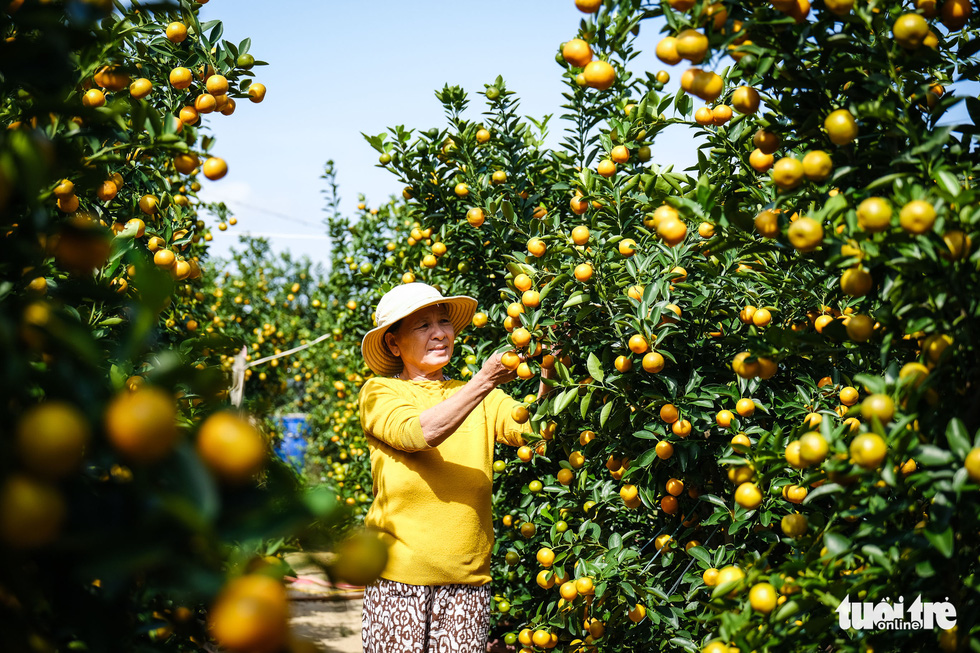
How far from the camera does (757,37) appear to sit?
1144 millimetres

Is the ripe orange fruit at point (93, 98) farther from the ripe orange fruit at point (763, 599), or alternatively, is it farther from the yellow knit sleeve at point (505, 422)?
the ripe orange fruit at point (763, 599)

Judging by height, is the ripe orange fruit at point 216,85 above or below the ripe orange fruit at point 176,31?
below

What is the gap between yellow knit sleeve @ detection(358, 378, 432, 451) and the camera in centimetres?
208

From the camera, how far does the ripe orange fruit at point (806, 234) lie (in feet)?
3.50

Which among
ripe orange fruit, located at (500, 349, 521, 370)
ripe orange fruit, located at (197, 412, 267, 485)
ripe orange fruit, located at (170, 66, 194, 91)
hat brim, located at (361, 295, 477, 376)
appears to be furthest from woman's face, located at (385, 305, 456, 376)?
ripe orange fruit, located at (197, 412, 267, 485)

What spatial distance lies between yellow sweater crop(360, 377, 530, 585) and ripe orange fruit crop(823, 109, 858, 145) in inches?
53.8

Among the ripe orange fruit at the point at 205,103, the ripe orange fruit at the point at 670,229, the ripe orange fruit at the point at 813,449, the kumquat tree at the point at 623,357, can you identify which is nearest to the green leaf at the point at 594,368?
the kumquat tree at the point at 623,357

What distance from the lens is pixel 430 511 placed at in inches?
86.0

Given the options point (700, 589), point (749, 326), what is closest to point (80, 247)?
point (749, 326)

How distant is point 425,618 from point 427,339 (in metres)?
0.91

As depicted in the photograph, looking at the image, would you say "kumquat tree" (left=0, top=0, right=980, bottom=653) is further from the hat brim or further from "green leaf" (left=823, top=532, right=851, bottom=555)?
the hat brim

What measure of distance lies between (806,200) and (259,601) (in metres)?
1.19

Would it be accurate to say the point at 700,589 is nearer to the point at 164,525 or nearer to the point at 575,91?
the point at 164,525

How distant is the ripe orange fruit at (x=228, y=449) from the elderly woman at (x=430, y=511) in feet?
4.67
